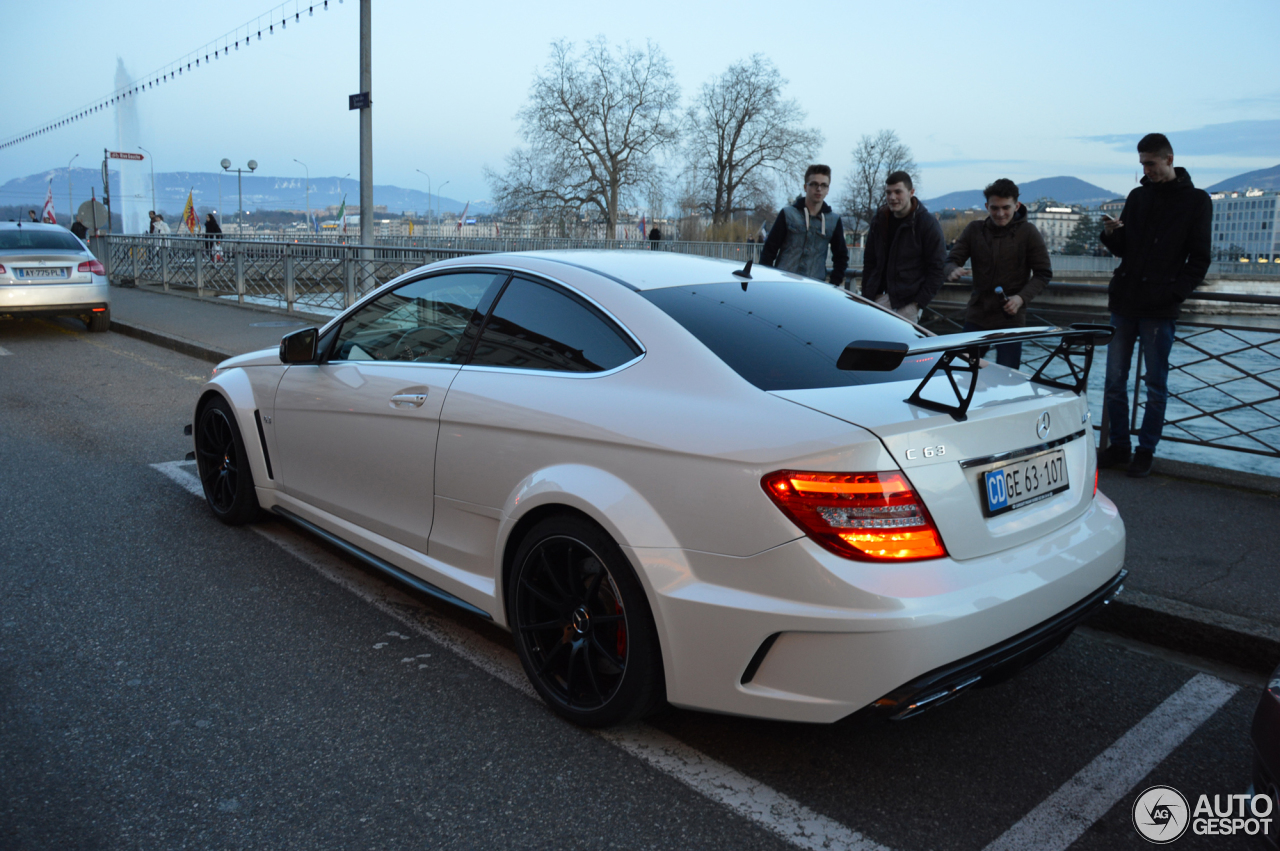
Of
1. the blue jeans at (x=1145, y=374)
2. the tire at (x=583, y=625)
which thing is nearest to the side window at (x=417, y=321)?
the tire at (x=583, y=625)

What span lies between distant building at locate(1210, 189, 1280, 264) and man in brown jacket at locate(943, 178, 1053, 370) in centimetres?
8836

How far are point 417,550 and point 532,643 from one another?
716 millimetres

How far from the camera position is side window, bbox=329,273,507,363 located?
357 centimetres

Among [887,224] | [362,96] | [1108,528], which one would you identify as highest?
[362,96]

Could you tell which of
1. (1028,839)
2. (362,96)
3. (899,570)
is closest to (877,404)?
(899,570)

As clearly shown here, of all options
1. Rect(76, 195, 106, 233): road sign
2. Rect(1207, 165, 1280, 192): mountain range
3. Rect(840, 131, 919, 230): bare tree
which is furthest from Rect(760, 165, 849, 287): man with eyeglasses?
Rect(1207, 165, 1280, 192): mountain range

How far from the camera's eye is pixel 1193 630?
145 inches

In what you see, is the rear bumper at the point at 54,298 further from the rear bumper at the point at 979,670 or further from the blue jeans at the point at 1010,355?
the rear bumper at the point at 979,670

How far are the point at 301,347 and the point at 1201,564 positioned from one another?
422cm

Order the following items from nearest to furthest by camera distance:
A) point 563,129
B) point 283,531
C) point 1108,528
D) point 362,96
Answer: point 1108,528 < point 283,531 < point 362,96 < point 563,129

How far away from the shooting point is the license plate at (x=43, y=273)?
12900mm

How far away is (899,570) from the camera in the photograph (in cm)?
232

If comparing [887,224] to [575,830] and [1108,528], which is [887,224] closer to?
[1108,528]

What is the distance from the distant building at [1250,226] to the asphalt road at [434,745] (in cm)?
9219
